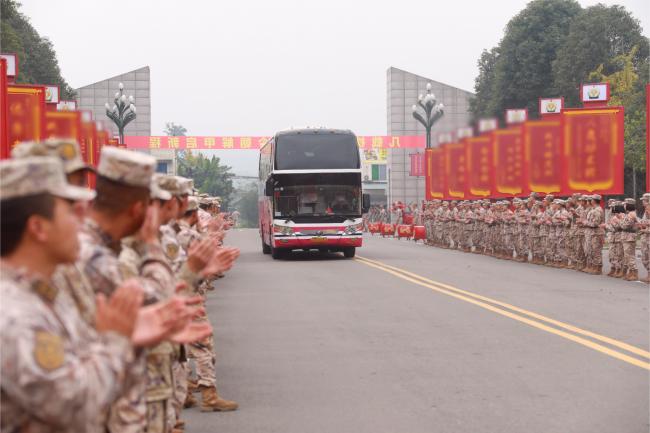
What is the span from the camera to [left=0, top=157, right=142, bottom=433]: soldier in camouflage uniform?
2639mm

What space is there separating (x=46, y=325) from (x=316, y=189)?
2699 cm

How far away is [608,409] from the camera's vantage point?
8.02 meters

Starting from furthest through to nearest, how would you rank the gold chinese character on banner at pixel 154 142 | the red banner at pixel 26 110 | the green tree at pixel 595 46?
the gold chinese character on banner at pixel 154 142 → the green tree at pixel 595 46 → the red banner at pixel 26 110

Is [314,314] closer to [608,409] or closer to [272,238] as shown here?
[608,409]

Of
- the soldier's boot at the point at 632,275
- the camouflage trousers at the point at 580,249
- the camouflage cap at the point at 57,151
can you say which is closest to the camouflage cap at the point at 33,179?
the camouflage cap at the point at 57,151

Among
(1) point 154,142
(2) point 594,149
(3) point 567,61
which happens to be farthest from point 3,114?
(1) point 154,142

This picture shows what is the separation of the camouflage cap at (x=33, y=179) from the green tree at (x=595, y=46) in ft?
218

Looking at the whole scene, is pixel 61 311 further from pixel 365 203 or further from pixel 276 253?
pixel 276 253

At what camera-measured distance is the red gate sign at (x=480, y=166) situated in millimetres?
44625

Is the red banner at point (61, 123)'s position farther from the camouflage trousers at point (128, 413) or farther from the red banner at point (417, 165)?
the red banner at point (417, 165)

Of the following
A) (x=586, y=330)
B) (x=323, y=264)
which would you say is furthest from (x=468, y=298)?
(x=323, y=264)

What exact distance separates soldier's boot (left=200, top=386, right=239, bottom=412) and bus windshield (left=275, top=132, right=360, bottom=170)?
830 inches

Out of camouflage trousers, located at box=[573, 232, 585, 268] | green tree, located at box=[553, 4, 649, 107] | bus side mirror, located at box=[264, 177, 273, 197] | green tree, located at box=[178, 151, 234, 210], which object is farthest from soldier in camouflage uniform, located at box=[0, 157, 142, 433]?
green tree, located at box=[178, 151, 234, 210]

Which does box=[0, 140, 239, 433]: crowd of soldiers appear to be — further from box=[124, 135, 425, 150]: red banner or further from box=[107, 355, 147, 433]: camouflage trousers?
box=[124, 135, 425, 150]: red banner
